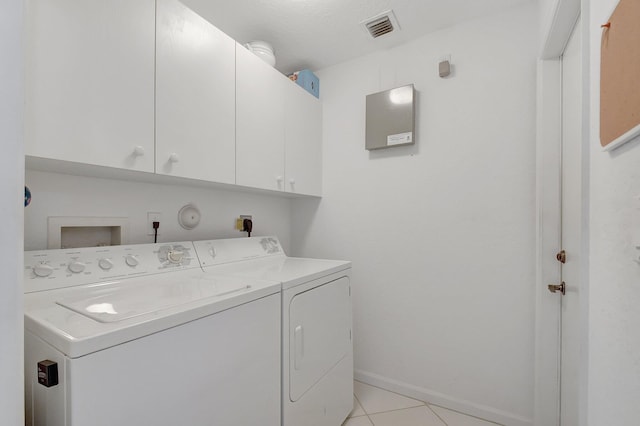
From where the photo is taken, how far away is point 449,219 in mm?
1921

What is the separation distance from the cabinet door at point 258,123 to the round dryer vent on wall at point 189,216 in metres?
0.39

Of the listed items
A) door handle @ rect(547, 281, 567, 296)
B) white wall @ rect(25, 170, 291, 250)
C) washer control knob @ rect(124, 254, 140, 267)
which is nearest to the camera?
white wall @ rect(25, 170, 291, 250)

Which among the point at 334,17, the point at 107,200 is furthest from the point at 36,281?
the point at 334,17

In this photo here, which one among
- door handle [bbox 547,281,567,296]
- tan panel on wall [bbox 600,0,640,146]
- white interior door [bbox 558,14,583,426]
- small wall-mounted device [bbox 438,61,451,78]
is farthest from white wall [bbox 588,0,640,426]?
small wall-mounted device [bbox 438,61,451,78]

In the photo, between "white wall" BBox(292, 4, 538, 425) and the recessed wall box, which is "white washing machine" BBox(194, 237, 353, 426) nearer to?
"white wall" BBox(292, 4, 538, 425)

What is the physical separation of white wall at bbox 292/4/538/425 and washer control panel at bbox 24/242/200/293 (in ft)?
4.13

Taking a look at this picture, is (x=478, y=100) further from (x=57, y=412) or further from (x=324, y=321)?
(x=57, y=412)

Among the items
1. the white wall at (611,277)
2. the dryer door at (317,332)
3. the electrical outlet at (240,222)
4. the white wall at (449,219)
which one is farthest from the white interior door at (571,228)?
the electrical outlet at (240,222)

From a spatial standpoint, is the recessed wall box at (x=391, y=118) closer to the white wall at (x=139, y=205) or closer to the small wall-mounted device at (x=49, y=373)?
the white wall at (x=139, y=205)

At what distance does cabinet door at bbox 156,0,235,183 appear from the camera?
1252mm

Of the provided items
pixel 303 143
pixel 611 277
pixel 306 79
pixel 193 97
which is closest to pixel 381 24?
pixel 306 79

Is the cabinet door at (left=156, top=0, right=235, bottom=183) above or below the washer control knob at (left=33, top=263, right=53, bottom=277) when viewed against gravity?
above

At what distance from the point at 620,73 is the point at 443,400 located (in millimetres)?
2030

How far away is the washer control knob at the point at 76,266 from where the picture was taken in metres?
1.12
